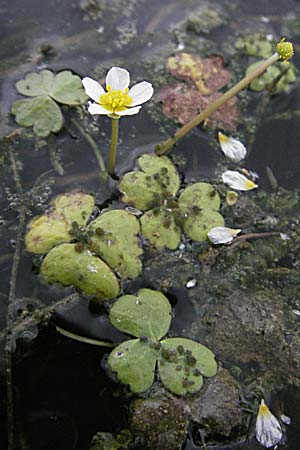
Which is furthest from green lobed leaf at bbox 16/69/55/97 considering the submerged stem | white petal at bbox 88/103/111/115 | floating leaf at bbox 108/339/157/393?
floating leaf at bbox 108/339/157/393

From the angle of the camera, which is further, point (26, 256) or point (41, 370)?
point (26, 256)

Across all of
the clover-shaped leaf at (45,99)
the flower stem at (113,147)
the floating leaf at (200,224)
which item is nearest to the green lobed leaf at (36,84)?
the clover-shaped leaf at (45,99)

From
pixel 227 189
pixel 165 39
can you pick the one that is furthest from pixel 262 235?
pixel 165 39

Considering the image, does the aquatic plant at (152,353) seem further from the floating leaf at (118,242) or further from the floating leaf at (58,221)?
the floating leaf at (58,221)

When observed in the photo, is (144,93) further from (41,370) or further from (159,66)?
(41,370)

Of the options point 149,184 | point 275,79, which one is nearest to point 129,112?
point 149,184

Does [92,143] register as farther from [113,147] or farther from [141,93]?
[141,93]
